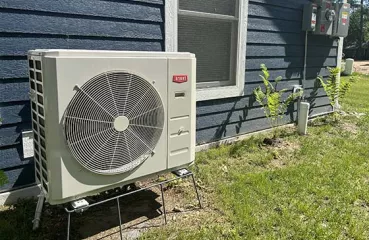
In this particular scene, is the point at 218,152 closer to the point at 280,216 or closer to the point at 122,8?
the point at 280,216

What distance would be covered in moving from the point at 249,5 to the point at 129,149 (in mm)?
2578

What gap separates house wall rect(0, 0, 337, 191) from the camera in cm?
225

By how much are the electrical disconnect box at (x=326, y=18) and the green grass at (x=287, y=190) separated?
5.08 ft

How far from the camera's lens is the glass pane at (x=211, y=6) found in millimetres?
3216

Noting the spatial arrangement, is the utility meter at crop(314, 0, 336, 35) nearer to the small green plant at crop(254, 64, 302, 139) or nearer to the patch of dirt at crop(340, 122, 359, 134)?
the small green plant at crop(254, 64, 302, 139)

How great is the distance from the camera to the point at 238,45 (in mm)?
3645

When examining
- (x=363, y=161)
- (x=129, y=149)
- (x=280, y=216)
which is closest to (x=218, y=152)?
(x=280, y=216)

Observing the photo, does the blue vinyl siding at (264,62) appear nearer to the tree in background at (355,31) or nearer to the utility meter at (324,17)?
the utility meter at (324,17)

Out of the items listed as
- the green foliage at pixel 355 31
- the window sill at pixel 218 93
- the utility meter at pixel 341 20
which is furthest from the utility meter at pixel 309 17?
the green foliage at pixel 355 31

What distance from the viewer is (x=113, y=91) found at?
5.70 feet

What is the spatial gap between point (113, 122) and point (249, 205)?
121 centimetres

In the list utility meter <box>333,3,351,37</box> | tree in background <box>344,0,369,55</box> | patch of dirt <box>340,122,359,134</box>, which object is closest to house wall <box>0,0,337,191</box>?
utility meter <box>333,3,351,37</box>

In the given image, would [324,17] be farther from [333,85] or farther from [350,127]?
[350,127]

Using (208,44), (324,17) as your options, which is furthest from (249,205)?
(324,17)
